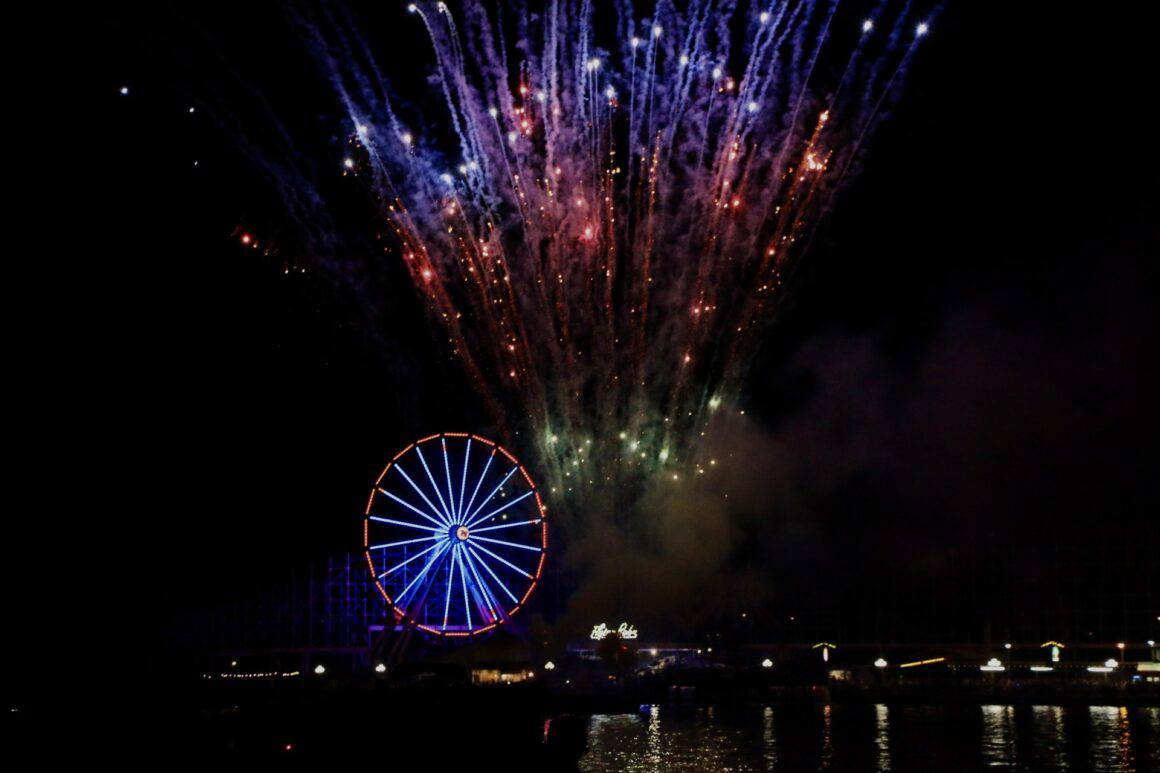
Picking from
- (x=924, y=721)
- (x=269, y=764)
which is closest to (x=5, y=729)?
(x=269, y=764)

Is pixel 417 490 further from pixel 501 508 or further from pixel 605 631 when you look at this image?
pixel 605 631

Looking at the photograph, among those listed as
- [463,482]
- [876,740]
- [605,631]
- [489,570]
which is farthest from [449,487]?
[605,631]

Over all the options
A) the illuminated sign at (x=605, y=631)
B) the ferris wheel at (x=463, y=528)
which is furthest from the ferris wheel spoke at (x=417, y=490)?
the illuminated sign at (x=605, y=631)

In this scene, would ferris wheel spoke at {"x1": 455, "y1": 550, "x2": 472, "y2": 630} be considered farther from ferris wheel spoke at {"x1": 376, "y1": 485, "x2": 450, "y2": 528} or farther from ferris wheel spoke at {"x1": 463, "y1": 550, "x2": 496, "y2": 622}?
ferris wheel spoke at {"x1": 376, "y1": 485, "x2": 450, "y2": 528}

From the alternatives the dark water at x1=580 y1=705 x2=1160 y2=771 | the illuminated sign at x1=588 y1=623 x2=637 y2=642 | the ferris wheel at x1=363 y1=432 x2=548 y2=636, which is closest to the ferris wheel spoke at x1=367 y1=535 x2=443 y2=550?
the ferris wheel at x1=363 y1=432 x2=548 y2=636

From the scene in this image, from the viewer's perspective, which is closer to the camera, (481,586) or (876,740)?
(876,740)

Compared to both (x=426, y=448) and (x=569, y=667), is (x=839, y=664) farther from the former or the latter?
(x=426, y=448)

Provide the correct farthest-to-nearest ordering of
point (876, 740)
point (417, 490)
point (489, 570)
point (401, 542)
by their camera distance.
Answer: point (489, 570)
point (417, 490)
point (401, 542)
point (876, 740)
